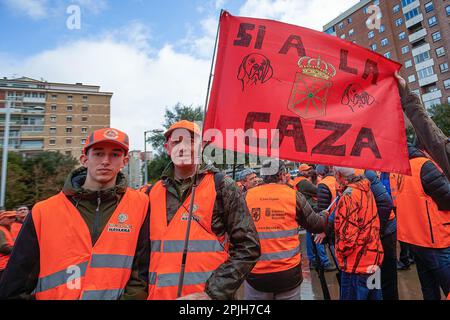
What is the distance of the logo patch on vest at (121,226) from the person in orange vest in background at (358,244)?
2279mm

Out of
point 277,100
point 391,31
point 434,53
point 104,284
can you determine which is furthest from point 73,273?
point 391,31

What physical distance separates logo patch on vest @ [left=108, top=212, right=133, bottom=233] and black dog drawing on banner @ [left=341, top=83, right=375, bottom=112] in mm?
1971

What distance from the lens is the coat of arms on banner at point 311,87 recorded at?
90.4 inches

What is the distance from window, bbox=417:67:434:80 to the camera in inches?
1611

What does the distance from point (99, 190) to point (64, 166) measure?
29.3 m

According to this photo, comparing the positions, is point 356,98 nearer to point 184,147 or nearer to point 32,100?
point 184,147

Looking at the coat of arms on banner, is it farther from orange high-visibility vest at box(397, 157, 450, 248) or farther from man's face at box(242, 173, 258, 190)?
man's face at box(242, 173, 258, 190)

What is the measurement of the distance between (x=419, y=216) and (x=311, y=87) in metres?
2.00

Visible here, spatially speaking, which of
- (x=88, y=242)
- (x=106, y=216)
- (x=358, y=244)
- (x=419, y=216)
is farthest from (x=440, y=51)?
(x=88, y=242)

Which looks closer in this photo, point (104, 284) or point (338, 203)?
point (104, 284)

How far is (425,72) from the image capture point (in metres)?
41.7

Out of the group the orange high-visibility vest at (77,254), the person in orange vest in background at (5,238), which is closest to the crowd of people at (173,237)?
the orange high-visibility vest at (77,254)
